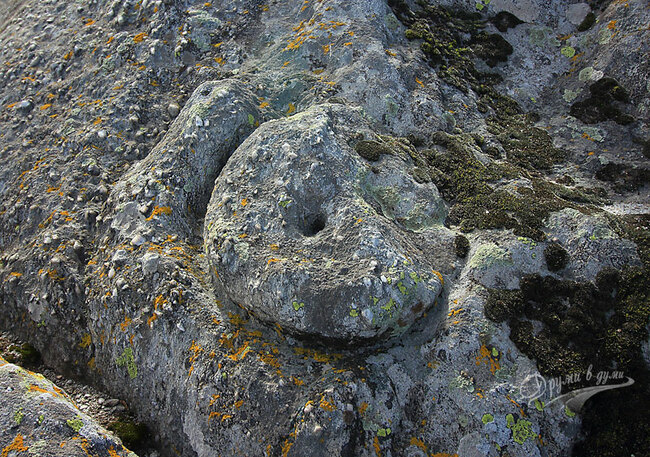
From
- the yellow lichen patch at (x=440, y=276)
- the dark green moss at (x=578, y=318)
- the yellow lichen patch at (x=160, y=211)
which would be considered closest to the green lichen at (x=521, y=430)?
the dark green moss at (x=578, y=318)

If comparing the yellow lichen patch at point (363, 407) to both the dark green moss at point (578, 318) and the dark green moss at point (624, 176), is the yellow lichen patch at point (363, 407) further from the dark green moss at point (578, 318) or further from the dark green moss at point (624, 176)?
the dark green moss at point (624, 176)

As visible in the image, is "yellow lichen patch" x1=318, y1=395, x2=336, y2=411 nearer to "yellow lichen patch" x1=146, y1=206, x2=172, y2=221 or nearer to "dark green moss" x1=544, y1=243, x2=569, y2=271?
"dark green moss" x1=544, y1=243, x2=569, y2=271

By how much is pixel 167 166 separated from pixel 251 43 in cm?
633

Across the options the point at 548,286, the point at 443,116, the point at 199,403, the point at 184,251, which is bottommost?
the point at 199,403

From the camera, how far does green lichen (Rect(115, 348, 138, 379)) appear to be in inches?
419

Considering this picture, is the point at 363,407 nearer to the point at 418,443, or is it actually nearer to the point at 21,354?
the point at 418,443

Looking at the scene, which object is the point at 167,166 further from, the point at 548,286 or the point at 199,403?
the point at 548,286

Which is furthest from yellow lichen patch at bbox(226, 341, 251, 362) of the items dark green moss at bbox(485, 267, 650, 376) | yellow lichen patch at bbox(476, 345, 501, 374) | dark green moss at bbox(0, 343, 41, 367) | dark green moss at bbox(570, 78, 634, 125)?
dark green moss at bbox(570, 78, 634, 125)

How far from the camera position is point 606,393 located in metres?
8.92

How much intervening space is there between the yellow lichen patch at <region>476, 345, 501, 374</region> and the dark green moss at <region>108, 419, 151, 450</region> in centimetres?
756

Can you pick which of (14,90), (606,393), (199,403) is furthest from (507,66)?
(14,90)

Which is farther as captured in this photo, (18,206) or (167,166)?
(18,206)

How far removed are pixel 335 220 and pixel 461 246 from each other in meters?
3.25

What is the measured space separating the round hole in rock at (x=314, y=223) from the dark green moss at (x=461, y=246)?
3364 mm
